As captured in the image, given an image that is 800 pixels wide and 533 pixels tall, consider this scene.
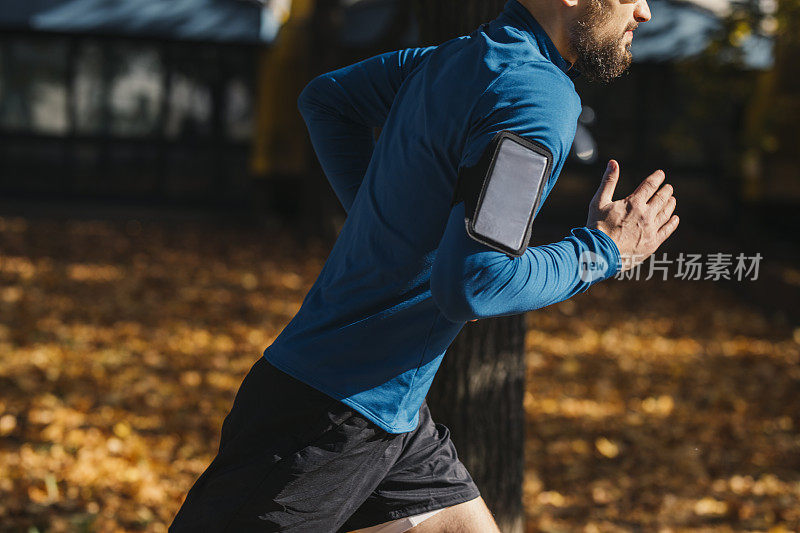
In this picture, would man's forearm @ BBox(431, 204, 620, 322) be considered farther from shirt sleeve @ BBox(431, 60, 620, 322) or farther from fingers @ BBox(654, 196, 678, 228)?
fingers @ BBox(654, 196, 678, 228)

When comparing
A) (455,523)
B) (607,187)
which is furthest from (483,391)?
(607,187)

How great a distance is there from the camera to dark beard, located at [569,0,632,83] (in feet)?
5.76

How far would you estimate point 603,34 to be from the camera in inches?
69.7

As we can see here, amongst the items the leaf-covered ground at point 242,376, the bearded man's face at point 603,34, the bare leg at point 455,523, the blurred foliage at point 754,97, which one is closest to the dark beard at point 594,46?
the bearded man's face at point 603,34

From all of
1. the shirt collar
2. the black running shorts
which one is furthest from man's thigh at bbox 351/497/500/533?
the shirt collar

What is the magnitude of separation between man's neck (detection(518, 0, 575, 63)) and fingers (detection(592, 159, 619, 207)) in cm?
25

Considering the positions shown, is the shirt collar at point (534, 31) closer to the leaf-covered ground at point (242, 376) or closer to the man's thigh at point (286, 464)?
the man's thigh at point (286, 464)

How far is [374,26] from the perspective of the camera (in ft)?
45.7

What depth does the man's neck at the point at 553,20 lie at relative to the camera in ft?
5.85

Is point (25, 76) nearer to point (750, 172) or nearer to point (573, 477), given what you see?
point (750, 172)

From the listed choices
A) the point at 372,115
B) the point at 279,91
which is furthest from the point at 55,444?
the point at 279,91

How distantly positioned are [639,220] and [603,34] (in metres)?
0.40

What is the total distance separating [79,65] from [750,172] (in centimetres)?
1147

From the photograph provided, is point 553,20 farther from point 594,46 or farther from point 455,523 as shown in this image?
point 455,523
